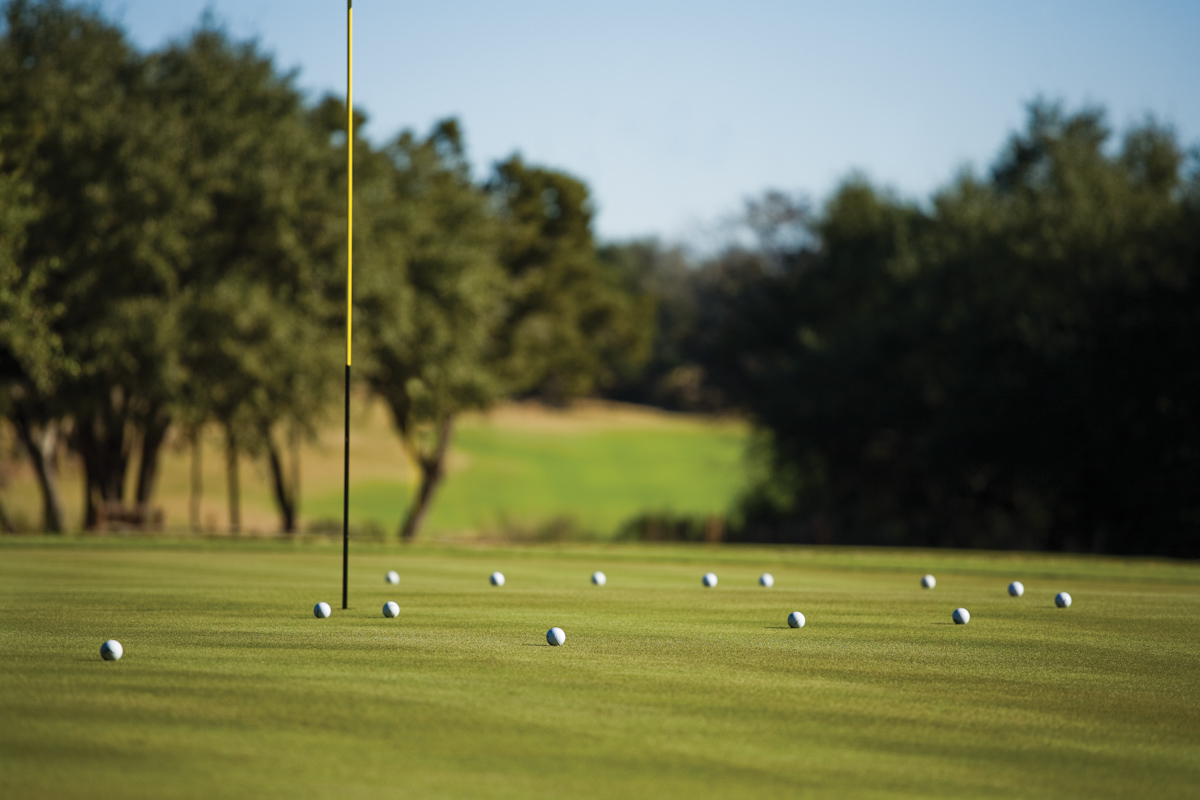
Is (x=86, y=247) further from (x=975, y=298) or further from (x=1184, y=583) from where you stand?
(x=975, y=298)

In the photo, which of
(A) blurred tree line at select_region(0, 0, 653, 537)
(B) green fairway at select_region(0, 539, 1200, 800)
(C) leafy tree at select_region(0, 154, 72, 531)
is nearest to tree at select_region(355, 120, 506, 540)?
(A) blurred tree line at select_region(0, 0, 653, 537)

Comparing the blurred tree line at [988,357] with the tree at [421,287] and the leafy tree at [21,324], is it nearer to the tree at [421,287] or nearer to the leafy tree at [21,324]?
the tree at [421,287]

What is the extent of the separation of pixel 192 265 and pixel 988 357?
80.5ft

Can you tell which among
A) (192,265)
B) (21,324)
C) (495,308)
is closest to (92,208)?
(192,265)

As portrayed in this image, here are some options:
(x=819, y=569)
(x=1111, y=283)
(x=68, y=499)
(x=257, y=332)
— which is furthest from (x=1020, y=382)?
(x=68, y=499)

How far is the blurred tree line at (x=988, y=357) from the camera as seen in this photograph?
36531 mm

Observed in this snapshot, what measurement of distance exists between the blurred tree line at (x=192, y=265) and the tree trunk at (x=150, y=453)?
0.25 feet

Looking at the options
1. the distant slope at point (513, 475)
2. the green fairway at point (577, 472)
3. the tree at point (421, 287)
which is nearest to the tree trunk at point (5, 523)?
the distant slope at point (513, 475)

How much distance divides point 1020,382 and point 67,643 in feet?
111

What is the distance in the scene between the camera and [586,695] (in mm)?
8227

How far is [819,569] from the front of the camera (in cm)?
2317

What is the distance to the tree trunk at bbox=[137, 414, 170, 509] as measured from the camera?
35562mm

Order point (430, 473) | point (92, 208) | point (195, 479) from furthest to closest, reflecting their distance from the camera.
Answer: point (430, 473)
point (195, 479)
point (92, 208)

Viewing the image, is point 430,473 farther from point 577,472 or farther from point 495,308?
point 577,472
